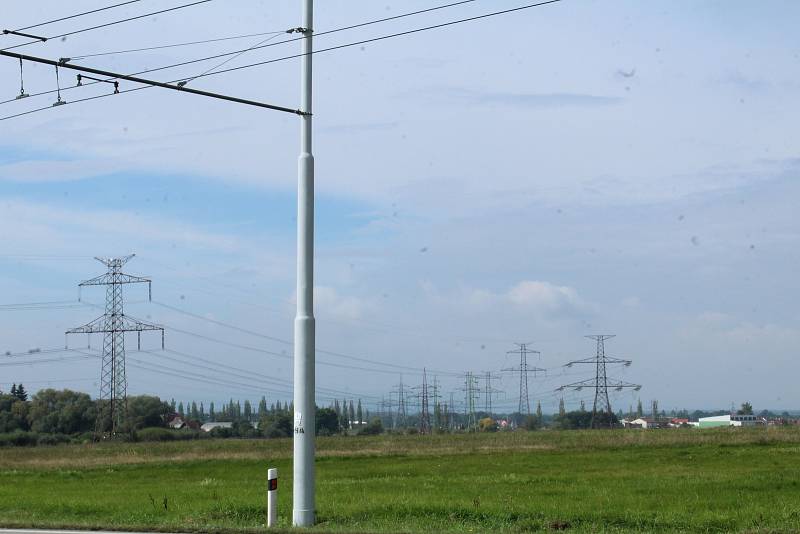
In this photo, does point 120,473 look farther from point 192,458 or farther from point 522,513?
point 522,513

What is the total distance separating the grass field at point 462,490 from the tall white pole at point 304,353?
896 mm

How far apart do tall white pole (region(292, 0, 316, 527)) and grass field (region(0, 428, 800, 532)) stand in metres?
0.90

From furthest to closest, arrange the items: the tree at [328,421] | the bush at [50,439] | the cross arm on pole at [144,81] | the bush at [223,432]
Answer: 1. the tree at [328,421]
2. the bush at [223,432]
3. the bush at [50,439]
4. the cross arm on pole at [144,81]

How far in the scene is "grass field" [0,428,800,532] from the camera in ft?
64.0

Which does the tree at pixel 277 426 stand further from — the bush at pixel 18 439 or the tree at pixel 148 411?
the bush at pixel 18 439

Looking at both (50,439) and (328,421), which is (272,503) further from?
(328,421)

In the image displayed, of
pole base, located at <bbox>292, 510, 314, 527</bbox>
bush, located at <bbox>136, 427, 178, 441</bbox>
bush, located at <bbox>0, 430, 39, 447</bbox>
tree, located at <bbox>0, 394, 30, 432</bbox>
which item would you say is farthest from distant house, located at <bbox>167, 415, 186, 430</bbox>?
pole base, located at <bbox>292, 510, 314, 527</bbox>

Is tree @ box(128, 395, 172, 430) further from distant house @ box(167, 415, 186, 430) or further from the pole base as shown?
the pole base

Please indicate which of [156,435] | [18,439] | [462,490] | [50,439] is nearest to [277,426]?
[156,435]

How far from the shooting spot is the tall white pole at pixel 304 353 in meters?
18.2

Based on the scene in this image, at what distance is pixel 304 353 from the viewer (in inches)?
718

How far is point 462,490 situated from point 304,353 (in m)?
10.4

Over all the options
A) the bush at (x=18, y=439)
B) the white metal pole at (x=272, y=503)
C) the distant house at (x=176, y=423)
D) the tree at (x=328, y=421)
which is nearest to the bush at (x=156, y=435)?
the bush at (x=18, y=439)

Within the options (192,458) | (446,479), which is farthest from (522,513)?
(192,458)
